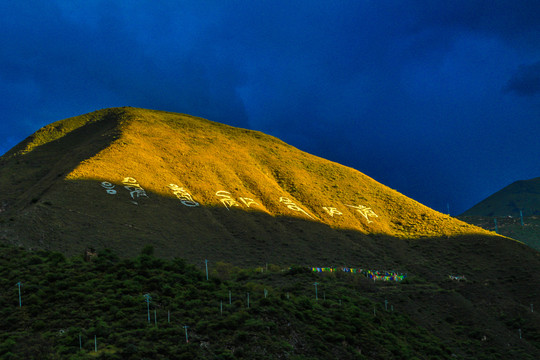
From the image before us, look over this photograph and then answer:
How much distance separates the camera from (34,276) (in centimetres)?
2480

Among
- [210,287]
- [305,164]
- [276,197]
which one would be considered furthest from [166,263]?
[305,164]

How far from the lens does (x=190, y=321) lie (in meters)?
20.1

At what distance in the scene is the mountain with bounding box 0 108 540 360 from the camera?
20.1 metres

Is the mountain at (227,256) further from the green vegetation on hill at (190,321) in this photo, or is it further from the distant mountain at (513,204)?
the distant mountain at (513,204)

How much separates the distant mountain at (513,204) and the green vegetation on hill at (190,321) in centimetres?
16033

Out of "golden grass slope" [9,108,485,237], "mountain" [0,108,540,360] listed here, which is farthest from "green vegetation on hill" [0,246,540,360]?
"golden grass slope" [9,108,485,237]

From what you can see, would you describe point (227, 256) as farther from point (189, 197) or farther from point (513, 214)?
point (513, 214)

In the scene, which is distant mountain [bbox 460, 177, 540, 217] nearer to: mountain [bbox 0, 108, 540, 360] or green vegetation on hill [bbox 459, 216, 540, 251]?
green vegetation on hill [bbox 459, 216, 540, 251]

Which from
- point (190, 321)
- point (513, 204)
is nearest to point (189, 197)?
point (190, 321)

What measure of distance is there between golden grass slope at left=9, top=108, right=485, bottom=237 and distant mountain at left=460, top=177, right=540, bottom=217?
113m

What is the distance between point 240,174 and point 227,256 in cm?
2860

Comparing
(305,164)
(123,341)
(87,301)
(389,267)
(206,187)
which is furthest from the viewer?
(305,164)

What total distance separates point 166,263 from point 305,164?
2611 inches

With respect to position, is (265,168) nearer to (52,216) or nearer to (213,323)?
(52,216)
